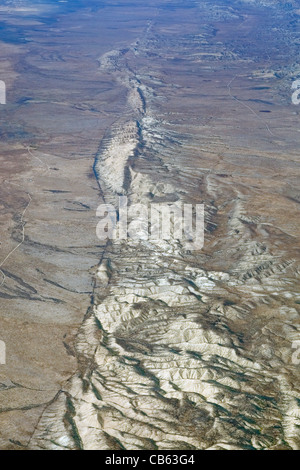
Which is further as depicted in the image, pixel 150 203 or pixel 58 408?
pixel 150 203

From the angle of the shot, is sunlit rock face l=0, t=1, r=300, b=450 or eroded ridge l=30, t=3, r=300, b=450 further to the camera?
sunlit rock face l=0, t=1, r=300, b=450

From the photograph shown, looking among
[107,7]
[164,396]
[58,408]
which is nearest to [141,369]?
[164,396]

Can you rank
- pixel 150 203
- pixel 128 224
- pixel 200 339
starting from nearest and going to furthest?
pixel 200 339, pixel 128 224, pixel 150 203

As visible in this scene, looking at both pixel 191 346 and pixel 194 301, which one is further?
pixel 194 301

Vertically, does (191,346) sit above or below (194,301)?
above

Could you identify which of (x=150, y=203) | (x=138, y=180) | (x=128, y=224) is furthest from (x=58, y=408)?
(x=138, y=180)

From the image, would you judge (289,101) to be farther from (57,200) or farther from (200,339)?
(200,339)

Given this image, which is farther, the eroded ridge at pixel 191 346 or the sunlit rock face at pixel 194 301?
the sunlit rock face at pixel 194 301
